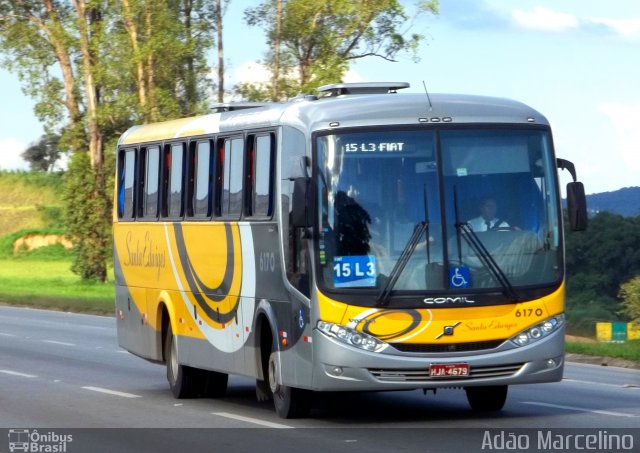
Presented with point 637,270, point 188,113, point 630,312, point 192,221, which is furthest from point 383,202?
point 637,270

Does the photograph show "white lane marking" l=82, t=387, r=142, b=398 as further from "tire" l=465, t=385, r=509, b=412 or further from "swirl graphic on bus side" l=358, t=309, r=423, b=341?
"swirl graphic on bus side" l=358, t=309, r=423, b=341

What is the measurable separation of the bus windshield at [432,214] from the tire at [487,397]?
1.49m

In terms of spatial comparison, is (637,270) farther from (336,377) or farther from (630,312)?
(336,377)

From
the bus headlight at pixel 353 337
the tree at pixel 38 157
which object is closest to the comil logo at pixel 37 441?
the bus headlight at pixel 353 337

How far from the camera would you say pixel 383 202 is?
14.4 m

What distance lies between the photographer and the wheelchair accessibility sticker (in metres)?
14.2

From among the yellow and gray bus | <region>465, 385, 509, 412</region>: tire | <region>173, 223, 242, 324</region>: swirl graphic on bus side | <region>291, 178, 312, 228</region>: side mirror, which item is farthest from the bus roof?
<region>465, 385, 509, 412</region>: tire

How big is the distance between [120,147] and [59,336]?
10651 mm

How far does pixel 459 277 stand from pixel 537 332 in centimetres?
87

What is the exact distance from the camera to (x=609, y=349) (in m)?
25.6

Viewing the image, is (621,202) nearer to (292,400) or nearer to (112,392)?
(112,392)

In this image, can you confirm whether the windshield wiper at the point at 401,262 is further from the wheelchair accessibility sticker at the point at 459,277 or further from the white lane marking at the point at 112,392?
the white lane marking at the point at 112,392

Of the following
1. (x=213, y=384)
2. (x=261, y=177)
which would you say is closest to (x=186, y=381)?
(x=213, y=384)

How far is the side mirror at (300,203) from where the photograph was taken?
46.5 feet
